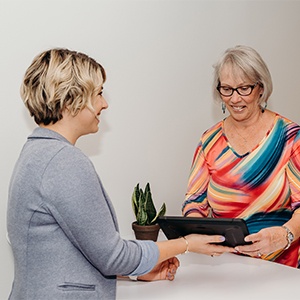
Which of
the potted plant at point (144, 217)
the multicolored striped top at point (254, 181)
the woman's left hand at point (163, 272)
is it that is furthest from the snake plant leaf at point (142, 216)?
the woman's left hand at point (163, 272)

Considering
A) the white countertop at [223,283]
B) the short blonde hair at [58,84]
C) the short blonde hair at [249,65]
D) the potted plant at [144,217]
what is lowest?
the white countertop at [223,283]

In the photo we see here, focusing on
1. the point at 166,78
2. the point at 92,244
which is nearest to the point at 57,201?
the point at 92,244

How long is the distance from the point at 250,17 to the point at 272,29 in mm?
232

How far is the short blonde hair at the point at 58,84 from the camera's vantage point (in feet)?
5.36

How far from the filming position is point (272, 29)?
3672mm

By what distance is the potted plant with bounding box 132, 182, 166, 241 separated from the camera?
8.71 feet

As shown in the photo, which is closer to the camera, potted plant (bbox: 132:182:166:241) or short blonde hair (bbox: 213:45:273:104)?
short blonde hair (bbox: 213:45:273:104)

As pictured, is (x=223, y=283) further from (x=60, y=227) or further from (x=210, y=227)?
(x=60, y=227)

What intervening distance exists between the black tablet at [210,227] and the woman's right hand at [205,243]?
2 cm

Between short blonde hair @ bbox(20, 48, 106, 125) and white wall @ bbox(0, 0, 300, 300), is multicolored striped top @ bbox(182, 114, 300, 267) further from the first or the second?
short blonde hair @ bbox(20, 48, 106, 125)

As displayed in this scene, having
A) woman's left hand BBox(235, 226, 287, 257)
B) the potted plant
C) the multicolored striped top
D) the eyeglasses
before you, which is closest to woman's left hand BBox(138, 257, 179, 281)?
woman's left hand BBox(235, 226, 287, 257)

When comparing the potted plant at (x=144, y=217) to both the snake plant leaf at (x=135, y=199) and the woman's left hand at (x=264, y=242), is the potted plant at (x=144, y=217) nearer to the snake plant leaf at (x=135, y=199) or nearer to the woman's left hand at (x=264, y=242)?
the snake plant leaf at (x=135, y=199)

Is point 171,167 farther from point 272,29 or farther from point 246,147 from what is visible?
point 272,29

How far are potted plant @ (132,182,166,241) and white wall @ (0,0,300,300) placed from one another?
21 cm
